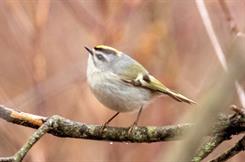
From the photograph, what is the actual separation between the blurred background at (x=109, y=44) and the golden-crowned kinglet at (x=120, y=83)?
0.79m

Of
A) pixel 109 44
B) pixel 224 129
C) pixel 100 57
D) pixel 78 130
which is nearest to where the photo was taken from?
pixel 224 129

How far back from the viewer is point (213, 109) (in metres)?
0.55

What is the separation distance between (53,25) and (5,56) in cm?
42

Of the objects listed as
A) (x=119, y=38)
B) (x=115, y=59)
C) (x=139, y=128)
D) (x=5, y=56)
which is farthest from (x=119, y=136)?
(x=5, y=56)

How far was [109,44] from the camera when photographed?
2.85 m

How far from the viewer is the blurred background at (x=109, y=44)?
109 inches

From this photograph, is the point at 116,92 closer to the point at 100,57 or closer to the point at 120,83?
the point at 120,83

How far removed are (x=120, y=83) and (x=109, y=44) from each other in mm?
998

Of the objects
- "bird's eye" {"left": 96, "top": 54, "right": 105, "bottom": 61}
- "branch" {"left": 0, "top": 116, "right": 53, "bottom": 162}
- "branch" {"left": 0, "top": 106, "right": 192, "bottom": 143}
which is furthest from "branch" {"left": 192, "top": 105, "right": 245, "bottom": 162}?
"bird's eye" {"left": 96, "top": 54, "right": 105, "bottom": 61}

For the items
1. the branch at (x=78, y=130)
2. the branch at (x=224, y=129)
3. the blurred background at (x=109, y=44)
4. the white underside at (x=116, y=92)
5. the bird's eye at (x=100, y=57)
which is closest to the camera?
the branch at (x=224, y=129)

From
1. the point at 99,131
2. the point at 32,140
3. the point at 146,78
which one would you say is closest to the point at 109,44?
the point at 146,78

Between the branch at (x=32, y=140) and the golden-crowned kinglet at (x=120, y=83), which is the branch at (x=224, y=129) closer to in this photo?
the branch at (x=32, y=140)

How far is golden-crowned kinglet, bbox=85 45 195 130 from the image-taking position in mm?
1800

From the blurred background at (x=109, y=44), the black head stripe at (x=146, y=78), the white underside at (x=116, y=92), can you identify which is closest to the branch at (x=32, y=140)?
the white underside at (x=116, y=92)
